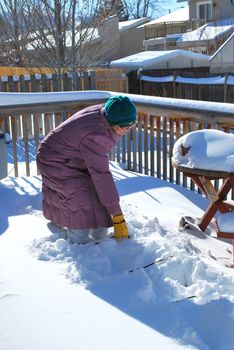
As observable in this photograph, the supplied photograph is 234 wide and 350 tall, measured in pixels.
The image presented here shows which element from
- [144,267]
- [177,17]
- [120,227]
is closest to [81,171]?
[120,227]

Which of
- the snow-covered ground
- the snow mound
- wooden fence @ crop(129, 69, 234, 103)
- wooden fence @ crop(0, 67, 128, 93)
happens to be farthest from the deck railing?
wooden fence @ crop(129, 69, 234, 103)

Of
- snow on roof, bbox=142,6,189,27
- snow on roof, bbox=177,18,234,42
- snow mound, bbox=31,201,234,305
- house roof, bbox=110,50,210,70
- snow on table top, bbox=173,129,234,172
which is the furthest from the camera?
snow on roof, bbox=142,6,189,27

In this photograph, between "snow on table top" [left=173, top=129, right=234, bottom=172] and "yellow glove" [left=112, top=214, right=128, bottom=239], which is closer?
"yellow glove" [left=112, top=214, right=128, bottom=239]

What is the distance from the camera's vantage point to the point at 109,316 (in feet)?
8.54

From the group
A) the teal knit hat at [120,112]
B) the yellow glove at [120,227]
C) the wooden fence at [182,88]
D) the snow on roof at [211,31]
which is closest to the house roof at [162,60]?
the wooden fence at [182,88]

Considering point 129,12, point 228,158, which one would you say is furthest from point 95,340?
point 129,12

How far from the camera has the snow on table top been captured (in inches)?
151

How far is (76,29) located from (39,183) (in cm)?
775

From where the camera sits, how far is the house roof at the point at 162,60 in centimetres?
2084

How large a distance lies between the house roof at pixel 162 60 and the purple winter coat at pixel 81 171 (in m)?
17.4

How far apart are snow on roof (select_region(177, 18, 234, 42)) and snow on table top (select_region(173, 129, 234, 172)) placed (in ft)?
87.7

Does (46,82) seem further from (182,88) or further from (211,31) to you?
(211,31)

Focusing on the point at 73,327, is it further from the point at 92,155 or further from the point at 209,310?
the point at 92,155

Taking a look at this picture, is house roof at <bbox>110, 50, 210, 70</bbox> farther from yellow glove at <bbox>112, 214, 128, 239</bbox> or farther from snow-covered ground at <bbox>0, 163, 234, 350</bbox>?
yellow glove at <bbox>112, 214, 128, 239</bbox>
